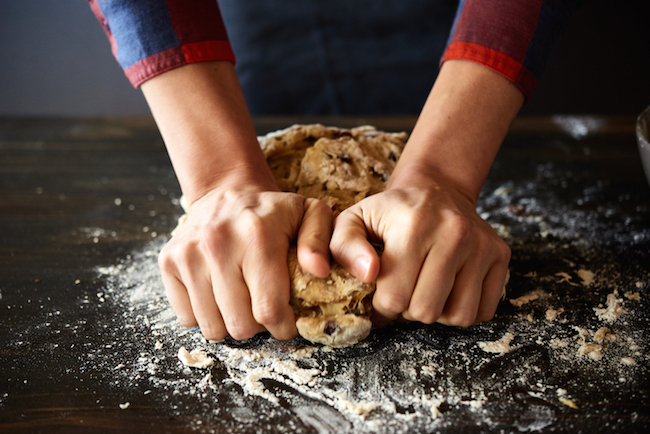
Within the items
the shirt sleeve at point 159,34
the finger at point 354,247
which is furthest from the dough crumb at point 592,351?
the shirt sleeve at point 159,34

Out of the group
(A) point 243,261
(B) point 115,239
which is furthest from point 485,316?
(B) point 115,239

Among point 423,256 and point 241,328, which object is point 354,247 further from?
point 241,328

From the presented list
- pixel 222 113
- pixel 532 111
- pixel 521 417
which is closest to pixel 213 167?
pixel 222 113

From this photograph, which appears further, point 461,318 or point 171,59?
point 171,59

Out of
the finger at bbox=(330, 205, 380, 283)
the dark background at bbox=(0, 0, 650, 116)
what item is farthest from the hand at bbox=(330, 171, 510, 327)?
the dark background at bbox=(0, 0, 650, 116)

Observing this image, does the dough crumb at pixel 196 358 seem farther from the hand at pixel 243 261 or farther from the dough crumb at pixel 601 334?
the dough crumb at pixel 601 334

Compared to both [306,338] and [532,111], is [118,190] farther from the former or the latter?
[532,111]
